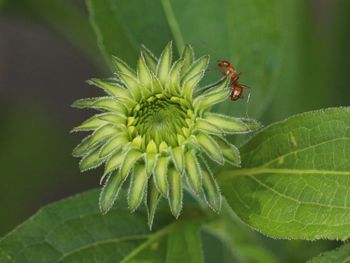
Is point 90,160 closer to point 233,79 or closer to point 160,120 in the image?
point 160,120

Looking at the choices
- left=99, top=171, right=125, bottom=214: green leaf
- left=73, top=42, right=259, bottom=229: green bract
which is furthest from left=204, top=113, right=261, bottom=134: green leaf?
left=99, top=171, right=125, bottom=214: green leaf

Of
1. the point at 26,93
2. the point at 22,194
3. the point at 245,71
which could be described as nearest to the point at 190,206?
the point at 245,71

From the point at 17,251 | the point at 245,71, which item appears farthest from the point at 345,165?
the point at 17,251

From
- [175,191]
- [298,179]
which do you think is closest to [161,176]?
[175,191]

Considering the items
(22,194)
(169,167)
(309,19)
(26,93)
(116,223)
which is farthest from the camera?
(26,93)

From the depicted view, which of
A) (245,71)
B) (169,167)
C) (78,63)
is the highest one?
(78,63)

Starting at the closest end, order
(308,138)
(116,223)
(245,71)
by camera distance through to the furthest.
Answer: (308,138)
(116,223)
(245,71)

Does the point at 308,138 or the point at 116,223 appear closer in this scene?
the point at 308,138

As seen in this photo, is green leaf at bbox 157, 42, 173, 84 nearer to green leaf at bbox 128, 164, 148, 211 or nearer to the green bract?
the green bract

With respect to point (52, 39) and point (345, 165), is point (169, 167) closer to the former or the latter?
point (345, 165)

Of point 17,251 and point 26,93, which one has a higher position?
point 26,93
